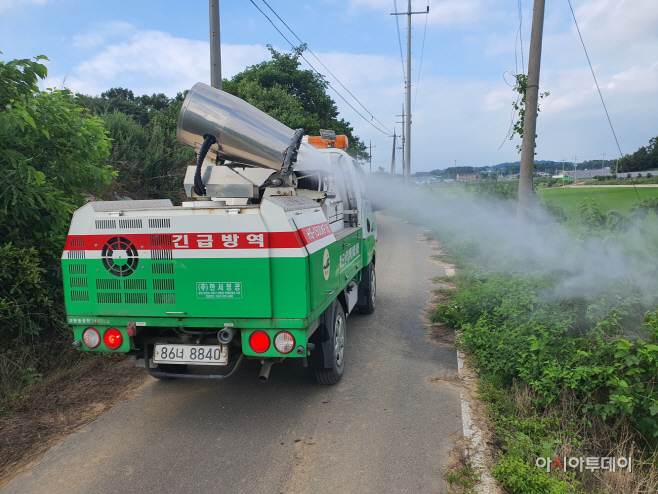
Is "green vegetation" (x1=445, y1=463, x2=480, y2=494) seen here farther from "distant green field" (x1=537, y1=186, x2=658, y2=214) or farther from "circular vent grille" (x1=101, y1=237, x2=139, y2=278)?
"distant green field" (x1=537, y1=186, x2=658, y2=214)

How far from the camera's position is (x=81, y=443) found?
3.83 m

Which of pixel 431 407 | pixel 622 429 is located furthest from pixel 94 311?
pixel 622 429

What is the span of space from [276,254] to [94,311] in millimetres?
1657

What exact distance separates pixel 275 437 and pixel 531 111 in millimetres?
7617

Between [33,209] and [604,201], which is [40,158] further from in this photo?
[604,201]

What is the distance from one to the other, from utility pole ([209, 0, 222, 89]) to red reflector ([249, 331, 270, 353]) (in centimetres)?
533

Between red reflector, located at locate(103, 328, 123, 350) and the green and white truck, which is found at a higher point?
the green and white truck

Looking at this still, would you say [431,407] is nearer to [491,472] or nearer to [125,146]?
[491,472]

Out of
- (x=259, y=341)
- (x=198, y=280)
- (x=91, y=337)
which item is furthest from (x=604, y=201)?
(x=91, y=337)

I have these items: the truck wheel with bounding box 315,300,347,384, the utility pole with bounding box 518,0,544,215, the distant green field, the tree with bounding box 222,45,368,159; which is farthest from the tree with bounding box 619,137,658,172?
the truck wheel with bounding box 315,300,347,384

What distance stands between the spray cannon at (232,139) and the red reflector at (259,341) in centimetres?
156

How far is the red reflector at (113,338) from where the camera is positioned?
400cm

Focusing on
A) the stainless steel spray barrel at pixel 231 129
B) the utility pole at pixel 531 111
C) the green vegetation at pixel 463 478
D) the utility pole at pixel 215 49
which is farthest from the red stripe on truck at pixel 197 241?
the utility pole at pixel 531 111

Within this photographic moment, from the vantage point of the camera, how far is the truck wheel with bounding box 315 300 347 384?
4676 millimetres
